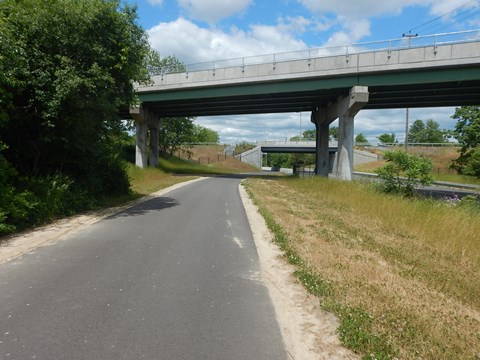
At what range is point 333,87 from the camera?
29.0 m

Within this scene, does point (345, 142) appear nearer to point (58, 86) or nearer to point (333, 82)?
point (333, 82)

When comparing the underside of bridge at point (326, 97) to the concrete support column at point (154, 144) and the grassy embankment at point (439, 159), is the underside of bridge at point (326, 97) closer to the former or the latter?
the concrete support column at point (154, 144)

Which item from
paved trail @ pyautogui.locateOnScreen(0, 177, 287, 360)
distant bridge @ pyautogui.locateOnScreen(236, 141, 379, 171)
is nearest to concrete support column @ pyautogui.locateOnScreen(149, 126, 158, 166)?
paved trail @ pyautogui.locateOnScreen(0, 177, 287, 360)

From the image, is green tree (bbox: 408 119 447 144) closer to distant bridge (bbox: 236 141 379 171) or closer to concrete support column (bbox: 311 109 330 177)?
distant bridge (bbox: 236 141 379 171)

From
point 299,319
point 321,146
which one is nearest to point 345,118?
point 321,146

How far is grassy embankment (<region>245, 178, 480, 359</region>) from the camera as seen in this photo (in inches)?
149

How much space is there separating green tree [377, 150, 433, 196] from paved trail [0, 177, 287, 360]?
1103 cm

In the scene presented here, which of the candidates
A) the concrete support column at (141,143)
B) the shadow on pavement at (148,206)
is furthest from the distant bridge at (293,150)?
the shadow on pavement at (148,206)

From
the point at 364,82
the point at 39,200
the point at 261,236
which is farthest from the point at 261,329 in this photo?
the point at 364,82

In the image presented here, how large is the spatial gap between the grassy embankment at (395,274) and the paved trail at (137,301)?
0.94 m

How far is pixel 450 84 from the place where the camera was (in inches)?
1080

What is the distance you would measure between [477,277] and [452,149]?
76.4 meters

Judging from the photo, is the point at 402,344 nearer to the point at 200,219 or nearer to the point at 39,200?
the point at 200,219

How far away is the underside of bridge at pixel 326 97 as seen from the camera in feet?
88.1
